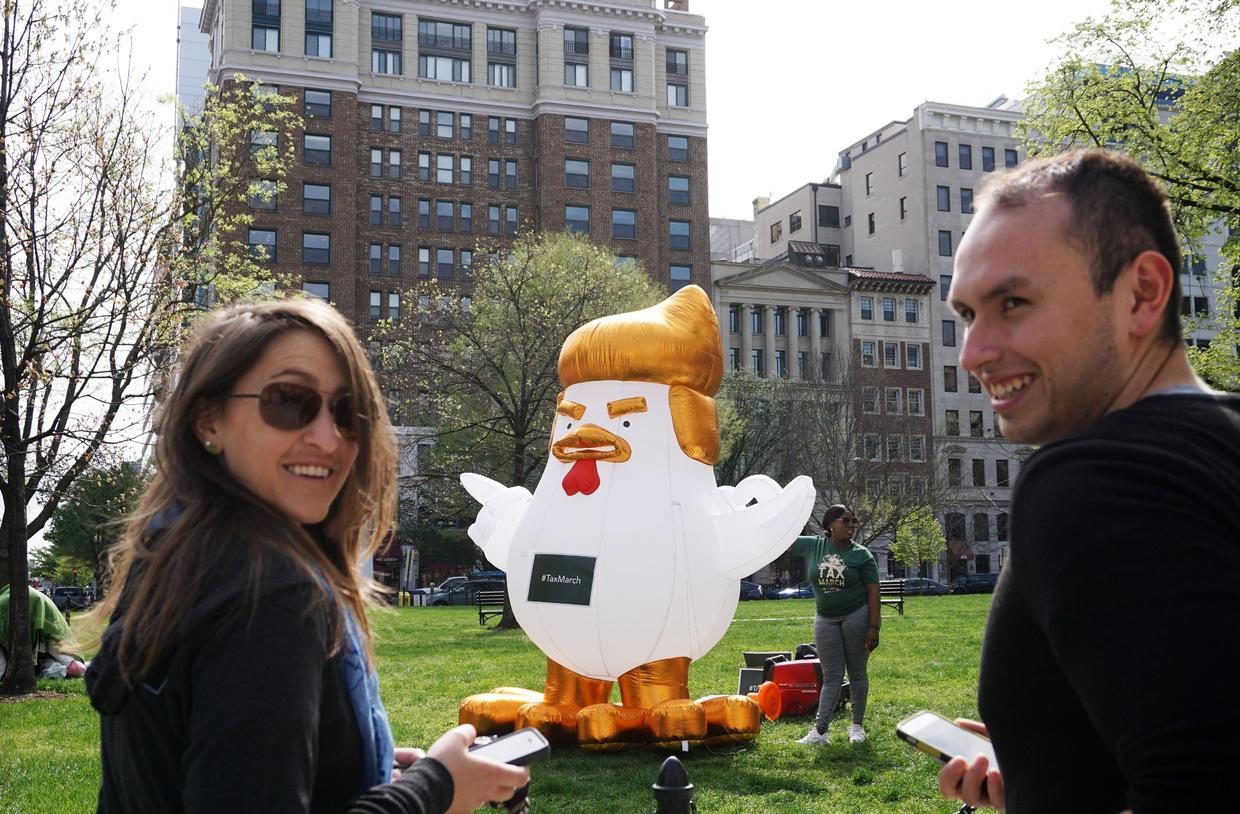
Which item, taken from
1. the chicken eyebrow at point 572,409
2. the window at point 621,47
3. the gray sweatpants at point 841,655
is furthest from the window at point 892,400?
the chicken eyebrow at point 572,409

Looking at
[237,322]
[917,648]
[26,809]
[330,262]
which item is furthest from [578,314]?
[330,262]

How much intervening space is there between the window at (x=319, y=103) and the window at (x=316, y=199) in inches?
143

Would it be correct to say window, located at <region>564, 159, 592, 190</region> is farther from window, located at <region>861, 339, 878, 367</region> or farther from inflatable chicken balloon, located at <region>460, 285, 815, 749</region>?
inflatable chicken balloon, located at <region>460, 285, 815, 749</region>

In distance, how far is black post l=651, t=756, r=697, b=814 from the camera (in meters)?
4.61

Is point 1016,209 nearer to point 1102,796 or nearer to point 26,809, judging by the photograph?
point 1102,796

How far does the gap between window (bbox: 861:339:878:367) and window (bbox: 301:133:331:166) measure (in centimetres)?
3153

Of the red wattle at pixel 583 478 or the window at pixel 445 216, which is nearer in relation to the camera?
the red wattle at pixel 583 478

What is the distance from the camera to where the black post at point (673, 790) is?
4.61 meters

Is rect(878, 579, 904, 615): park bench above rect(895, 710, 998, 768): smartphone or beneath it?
beneath

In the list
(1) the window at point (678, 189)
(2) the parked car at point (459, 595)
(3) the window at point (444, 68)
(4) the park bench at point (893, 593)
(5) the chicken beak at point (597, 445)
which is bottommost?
(2) the parked car at point (459, 595)

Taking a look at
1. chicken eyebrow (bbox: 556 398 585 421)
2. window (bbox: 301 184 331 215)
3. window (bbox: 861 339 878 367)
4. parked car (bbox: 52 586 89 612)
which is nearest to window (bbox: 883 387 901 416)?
window (bbox: 861 339 878 367)

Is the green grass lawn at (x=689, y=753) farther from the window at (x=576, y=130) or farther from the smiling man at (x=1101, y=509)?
the window at (x=576, y=130)

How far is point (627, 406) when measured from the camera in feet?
29.5

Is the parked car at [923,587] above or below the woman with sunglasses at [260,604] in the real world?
below
